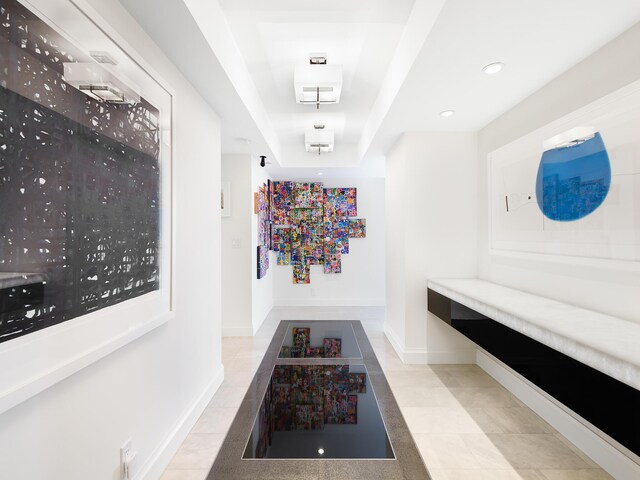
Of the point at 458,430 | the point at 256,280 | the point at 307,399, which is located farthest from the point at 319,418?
the point at 256,280

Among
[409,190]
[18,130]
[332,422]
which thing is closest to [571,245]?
[409,190]

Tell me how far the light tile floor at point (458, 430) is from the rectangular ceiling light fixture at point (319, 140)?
2851 millimetres

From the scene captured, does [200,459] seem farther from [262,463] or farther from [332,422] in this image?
[332,422]

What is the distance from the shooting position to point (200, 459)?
1.96 m

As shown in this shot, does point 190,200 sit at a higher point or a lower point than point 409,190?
lower

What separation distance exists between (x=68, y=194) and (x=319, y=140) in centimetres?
365

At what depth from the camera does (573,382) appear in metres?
1.48

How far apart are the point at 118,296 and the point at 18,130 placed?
735mm

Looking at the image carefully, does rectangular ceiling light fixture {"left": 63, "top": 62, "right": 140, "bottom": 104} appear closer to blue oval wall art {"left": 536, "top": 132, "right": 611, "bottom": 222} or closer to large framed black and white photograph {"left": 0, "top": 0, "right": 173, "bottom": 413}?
large framed black and white photograph {"left": 0, "top": 0, "right": 173, "bottom": 413}

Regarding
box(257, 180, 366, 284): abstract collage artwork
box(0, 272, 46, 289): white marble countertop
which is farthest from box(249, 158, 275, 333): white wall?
box(0, 272, 46, 289): white marble countertop

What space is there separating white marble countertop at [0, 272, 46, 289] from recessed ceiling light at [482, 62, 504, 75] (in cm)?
254

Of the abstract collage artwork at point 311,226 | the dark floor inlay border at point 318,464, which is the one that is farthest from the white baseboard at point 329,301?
the dark floor inlay border at point 318,464

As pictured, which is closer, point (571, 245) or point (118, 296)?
point (118, 296)

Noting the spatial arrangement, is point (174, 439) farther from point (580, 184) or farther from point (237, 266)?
point (580, 184)
